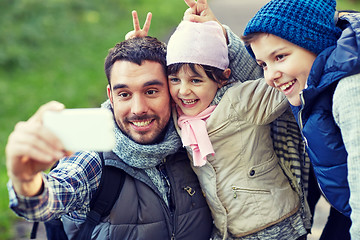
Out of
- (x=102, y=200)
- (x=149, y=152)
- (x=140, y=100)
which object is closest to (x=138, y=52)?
(x=140, y=100)

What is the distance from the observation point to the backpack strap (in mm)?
2936

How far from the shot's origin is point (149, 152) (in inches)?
118

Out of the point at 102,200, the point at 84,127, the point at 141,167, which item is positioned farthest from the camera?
the point at 141,167

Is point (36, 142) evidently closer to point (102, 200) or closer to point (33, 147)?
point (33, 147)

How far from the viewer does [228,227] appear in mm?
3137

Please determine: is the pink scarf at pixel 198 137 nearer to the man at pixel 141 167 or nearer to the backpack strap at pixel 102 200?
the man at pixel 141 167

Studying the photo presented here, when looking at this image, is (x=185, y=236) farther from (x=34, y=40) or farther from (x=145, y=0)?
(x=145, y=0)

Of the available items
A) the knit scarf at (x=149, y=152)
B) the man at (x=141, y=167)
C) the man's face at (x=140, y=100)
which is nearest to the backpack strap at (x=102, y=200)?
the man at (x=141, y=167)

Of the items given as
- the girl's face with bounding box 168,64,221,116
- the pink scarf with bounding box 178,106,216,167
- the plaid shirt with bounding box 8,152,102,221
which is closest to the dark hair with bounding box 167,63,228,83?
the girl's face with bounding box 168,64,221,116

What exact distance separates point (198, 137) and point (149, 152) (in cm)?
31

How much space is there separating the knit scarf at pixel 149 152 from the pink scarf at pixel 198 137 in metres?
0.10

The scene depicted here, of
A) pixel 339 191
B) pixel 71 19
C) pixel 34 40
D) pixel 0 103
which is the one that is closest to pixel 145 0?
pixel 71 19

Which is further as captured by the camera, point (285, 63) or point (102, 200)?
point (102, 200)

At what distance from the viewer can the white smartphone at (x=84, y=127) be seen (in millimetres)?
1953
